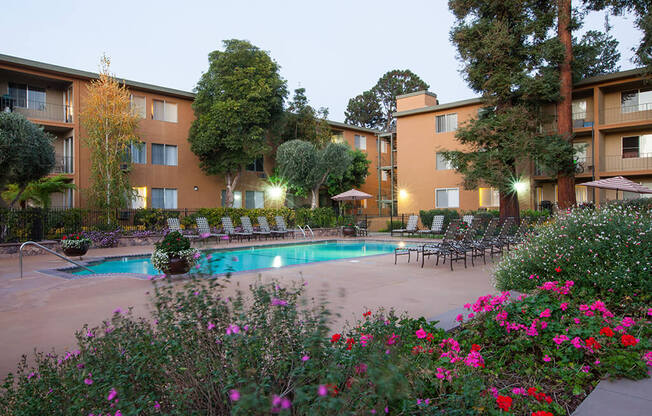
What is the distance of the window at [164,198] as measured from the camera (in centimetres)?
2017

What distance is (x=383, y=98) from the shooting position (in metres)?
45.1

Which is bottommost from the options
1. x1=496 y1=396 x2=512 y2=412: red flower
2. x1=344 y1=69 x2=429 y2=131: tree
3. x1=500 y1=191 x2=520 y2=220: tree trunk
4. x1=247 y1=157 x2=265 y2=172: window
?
x1=496 y1=396 x2=512 y2=412: red flower

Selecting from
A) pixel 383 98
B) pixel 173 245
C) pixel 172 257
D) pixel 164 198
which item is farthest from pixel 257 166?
pixel 383 98

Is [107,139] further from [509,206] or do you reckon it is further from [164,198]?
[509,206]

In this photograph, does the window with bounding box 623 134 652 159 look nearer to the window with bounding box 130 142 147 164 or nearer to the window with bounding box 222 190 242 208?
the window with bounding box 222 190 242 208

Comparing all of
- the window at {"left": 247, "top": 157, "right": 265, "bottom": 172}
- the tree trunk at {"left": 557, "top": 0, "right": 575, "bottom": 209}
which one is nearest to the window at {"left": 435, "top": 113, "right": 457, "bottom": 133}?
the tree trunk at {"left": 557, "top": 0, "right": 575, "bottom": 209}

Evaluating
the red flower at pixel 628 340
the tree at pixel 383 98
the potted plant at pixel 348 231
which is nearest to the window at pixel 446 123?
the potted plant at pixel 348 231

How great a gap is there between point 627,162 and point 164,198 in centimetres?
2271

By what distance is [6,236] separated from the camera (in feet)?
40.6

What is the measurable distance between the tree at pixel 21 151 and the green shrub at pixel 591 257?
1331 cm

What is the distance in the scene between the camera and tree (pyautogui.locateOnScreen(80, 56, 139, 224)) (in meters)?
16.0

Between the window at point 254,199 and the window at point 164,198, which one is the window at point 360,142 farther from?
the window at point 164,198

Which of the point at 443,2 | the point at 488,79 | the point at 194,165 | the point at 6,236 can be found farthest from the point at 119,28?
the point at 488,79

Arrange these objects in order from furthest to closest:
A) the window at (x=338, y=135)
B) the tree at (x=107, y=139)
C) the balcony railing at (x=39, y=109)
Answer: the window at (x=338, y=135) < the balcony railing at (x=39, y=109) < the tree at (x=107, y=139)
